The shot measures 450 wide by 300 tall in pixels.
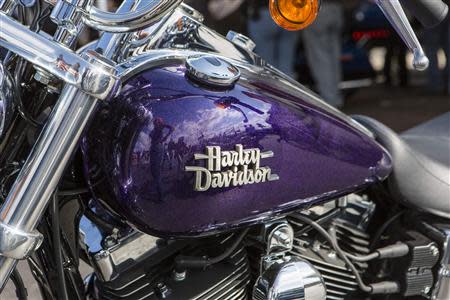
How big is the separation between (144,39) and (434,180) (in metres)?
0.84

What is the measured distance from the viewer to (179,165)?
1.26 metres

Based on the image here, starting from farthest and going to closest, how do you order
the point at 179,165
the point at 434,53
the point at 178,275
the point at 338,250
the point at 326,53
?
the point at 434,53 → the point at 326,53 → the point at 338,250 → the point at 178,275 → the point at 179,165

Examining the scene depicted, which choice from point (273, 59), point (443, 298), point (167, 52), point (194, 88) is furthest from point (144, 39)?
point (273, 59)

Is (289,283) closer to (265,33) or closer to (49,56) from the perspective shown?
(49,56)

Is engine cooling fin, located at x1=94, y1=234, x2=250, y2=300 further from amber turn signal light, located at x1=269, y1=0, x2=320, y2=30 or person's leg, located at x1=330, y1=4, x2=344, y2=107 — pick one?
person's leg, located at x1=330, y1=4, x2=344, y2=107

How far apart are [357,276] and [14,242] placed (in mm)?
938

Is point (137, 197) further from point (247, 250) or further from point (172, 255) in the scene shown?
point (247, 250)

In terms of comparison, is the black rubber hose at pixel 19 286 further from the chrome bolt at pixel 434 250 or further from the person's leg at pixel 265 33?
the person's leg at pixel 265 33

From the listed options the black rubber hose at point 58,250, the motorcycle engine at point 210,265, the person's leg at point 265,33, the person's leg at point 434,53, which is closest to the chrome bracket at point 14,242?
the black rubber hose at point 58,250

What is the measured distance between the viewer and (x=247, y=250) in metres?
1.60

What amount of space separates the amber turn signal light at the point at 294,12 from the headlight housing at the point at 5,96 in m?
0.49

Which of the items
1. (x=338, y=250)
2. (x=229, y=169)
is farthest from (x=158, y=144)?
(x=338, y=250)

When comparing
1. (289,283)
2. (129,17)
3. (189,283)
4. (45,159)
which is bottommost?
(189,283)

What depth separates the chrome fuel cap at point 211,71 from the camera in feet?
4.25
